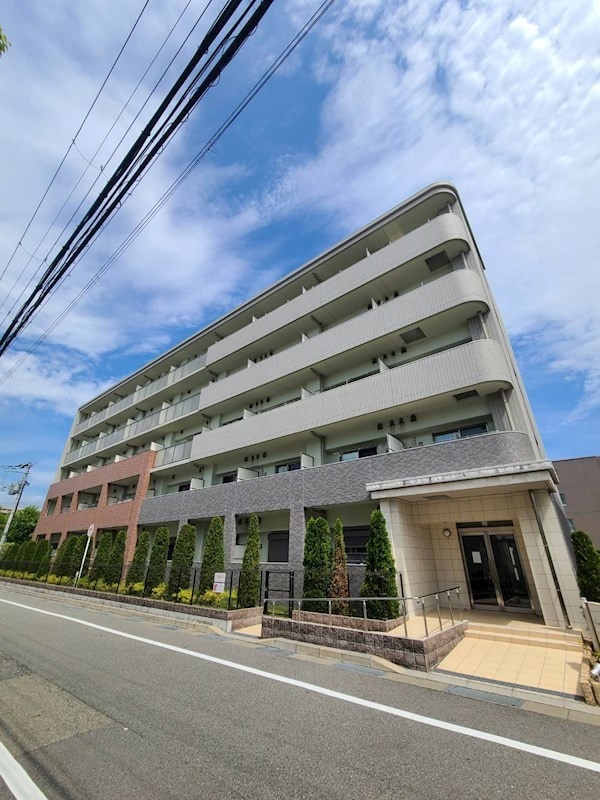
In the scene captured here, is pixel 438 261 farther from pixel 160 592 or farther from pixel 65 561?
pixel 65 561

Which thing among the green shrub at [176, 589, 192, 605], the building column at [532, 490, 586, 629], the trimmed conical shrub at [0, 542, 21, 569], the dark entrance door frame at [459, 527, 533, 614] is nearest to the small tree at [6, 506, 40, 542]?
the trimmed conical shrub at [0, 542, 21, 569]

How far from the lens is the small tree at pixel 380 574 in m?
8.60

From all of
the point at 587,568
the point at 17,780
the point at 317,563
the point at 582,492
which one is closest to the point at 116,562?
the point at 317,563

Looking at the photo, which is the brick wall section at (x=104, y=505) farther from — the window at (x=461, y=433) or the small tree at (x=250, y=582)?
the window at (x=461, y=433)

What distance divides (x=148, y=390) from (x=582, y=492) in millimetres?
35141

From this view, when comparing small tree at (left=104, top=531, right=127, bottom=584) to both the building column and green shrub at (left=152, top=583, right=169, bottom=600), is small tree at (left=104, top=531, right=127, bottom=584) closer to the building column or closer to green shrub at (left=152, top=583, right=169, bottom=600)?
green shrub at (left=152, top=583, right=169, bottom=600)

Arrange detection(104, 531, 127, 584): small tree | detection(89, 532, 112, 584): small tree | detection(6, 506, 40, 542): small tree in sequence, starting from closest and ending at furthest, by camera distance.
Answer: detection(104, 531, 127, 584): small tree < detection(89, 532, 112, 584): small tree < detection(6, 506, 40, 542): small tree

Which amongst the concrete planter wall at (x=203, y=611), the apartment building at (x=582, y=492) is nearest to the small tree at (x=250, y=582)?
the concrete planter wall at (x=203, y=611)

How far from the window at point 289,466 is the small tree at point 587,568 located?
10072mm

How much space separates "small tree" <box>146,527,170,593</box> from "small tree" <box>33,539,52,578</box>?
12.1 meters

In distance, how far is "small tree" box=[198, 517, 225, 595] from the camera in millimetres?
12438

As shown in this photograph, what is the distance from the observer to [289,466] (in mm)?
16359

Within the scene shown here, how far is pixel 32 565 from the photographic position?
22.9m

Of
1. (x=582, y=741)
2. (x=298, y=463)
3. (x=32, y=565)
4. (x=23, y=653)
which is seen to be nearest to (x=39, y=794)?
(x=582, y=741)
